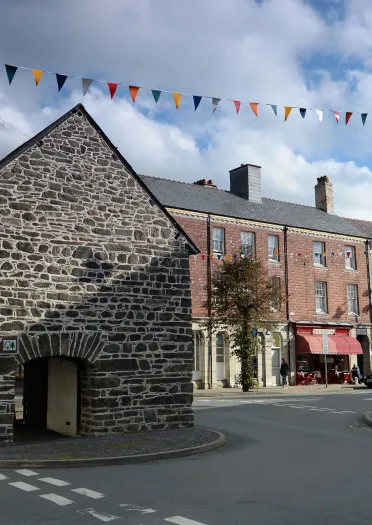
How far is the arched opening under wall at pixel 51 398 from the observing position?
1430 centimetres

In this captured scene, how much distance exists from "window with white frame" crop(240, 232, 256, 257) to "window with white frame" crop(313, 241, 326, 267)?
518 centimetres

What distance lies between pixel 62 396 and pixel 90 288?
3.07 m

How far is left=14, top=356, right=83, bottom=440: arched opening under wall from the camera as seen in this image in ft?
46.9

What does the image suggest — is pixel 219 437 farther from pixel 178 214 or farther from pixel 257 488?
pixel 178 214

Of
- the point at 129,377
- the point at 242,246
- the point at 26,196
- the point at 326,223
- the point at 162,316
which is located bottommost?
the point at 129,377

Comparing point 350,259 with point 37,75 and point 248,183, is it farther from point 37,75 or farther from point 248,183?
point 37,75

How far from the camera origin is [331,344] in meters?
36.7

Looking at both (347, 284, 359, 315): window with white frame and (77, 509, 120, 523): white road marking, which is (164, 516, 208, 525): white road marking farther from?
(347, 284, 359, 315): window with white frame

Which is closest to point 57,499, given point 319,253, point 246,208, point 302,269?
point 246,208

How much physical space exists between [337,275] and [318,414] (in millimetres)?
20387

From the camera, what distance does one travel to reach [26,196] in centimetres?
1352

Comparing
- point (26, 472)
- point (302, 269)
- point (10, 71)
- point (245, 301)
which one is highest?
point (10, 71)

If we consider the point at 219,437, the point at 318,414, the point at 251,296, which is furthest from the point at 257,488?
the point at 251,296

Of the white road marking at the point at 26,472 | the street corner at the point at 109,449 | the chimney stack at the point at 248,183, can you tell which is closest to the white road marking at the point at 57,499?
the white road marking at the point at 26,472
